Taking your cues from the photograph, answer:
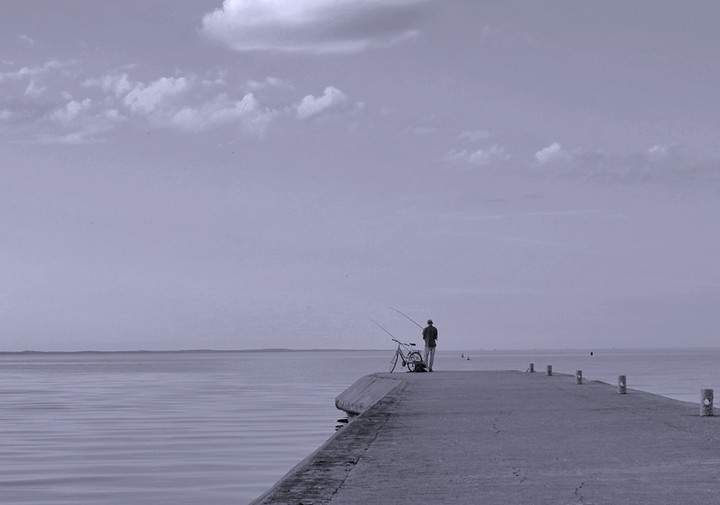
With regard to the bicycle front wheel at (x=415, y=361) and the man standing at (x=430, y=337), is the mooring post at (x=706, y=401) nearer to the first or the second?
the man standing at (x=430, y=337)

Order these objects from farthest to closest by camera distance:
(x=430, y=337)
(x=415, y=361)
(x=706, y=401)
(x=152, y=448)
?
(x=415, y=361), (x=430, y=337), (x=152, y=448), (x=706, y=401)

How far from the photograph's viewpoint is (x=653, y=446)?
47.7 ft

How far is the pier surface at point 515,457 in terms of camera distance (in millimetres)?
10234

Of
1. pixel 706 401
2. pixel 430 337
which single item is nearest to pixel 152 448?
pixel 706 401

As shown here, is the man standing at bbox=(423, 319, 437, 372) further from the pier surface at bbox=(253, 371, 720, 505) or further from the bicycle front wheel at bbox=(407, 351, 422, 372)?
the pier surface at bbox=(253, 371, 720, 505)

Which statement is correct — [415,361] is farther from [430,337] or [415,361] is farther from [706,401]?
[706,401]

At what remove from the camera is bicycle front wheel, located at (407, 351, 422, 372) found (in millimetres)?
44250

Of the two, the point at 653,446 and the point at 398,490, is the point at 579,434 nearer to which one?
the point at 653,446

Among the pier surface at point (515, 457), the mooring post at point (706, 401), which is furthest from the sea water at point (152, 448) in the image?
the mooring post at point (706, 401)

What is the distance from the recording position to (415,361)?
4444cm

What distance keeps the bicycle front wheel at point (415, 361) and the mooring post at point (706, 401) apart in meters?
24.9

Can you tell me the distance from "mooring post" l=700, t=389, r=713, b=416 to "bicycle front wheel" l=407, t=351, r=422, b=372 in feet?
81.5

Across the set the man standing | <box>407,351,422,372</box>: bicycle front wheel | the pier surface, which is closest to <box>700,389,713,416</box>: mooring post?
the pier surface

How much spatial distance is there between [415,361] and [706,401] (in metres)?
25.6
